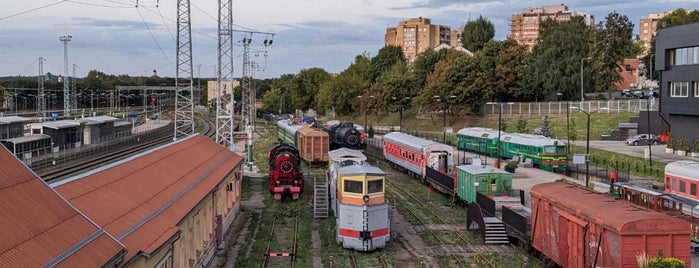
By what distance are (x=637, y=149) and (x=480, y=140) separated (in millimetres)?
13933

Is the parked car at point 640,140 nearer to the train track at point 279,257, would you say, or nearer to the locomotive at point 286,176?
the locomotive at point 286,176

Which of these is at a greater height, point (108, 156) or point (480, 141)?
point (480, 141)

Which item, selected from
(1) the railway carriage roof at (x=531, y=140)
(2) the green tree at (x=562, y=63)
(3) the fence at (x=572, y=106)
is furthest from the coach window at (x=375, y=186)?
(2) the green tree at (x=562, y=63)

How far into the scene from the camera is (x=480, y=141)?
64.5 meters

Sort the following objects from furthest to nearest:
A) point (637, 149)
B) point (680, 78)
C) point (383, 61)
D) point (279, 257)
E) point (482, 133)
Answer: point (383, 61), point (482, 133), point (637, 149), point (680, 78), point (279, 257)

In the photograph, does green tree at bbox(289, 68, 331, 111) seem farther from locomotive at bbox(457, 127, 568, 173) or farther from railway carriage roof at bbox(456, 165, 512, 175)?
railway carriage roof at bbox(456, 165, 512, 175)

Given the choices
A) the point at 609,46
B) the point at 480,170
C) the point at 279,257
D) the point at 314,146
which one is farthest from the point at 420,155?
the point at 609,46

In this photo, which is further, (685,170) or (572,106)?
(572,106)

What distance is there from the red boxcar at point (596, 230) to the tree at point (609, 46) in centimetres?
6905

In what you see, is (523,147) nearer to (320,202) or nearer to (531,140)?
(531,140)

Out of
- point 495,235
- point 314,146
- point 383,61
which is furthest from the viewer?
point 383,61

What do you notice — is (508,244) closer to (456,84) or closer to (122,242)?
(122,242)

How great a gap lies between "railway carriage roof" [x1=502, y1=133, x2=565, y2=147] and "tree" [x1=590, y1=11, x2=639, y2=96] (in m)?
32.5

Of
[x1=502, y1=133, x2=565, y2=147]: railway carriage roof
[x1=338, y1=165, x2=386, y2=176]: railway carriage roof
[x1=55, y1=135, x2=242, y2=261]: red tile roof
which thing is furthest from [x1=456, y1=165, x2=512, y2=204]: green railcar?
[x1=502, y1=133, x2=565, y2=147]: railway carriage roof
